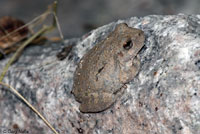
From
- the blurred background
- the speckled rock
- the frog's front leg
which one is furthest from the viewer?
the blurred background

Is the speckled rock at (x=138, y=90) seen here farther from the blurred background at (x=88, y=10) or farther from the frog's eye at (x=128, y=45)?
the blurred background at (x=88, y=10)

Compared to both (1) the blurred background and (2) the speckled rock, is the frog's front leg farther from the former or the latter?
(1) the blurred background

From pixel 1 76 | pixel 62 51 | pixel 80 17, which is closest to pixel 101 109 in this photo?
pixel 62 51

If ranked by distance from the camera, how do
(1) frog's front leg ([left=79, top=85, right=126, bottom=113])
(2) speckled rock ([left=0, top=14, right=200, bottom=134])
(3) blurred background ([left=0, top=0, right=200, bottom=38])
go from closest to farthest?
(2) speckled rock ([left=0, top=14, right=200, bottom=134]), (1) frog's front leg ([left=79, top=85, right=126, bottom=113]), (3) blurred background ([left=0, top=0, right=200, bottom=38])

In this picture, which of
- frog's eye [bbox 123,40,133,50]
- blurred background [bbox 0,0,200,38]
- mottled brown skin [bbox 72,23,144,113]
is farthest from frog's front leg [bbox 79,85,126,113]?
blurred background [bbox 0,0,200,38]

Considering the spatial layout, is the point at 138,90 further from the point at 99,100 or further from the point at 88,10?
the point at 88,10

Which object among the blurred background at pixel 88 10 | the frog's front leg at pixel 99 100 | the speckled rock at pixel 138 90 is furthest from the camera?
the blurred background at pixel 88 10

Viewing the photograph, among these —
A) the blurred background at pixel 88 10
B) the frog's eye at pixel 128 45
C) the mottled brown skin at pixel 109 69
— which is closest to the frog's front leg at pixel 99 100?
the mottled brown skin at pixel 109 69

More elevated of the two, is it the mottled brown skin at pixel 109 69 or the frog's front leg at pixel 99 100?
the mottled brown skin at pixel 109 69
